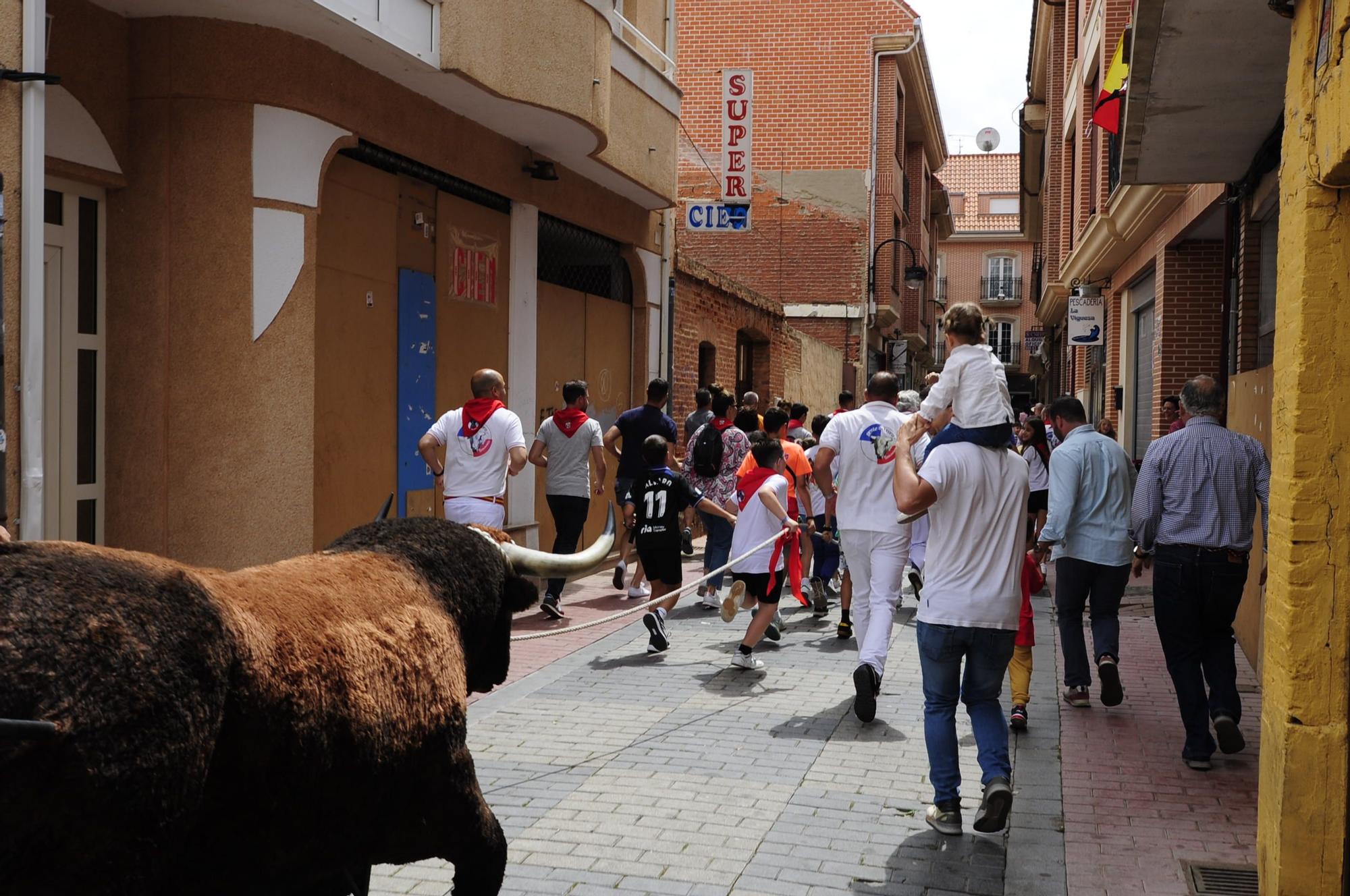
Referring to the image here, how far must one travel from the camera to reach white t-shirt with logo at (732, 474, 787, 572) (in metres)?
8.58

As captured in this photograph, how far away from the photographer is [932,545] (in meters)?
5.23

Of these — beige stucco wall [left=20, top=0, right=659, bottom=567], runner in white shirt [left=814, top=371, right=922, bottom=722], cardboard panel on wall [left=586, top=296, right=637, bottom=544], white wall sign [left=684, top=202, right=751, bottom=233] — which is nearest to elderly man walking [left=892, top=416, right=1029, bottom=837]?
runner in white shirt [left=814, top=371, right=922, bottom=722]

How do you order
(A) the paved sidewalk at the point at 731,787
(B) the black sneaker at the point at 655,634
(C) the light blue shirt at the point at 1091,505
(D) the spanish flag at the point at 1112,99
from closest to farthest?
(A) the paved sidewalk at the point at 731,787 < (C) the light blue shirt at the point at 1091,505 < (B) the black sneaker at the point at 655,634 < (D) the spanish flag at the point at 1112,99

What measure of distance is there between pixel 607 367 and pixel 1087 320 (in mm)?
8483

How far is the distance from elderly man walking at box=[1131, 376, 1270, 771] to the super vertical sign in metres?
11.5

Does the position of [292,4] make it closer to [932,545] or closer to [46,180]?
[46,180]

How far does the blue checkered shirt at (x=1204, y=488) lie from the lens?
20.4 feet

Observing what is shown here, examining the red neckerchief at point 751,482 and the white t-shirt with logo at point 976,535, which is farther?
the red neckerchief at point 751,482

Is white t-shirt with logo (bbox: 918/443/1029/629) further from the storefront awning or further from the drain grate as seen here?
the storefront awning

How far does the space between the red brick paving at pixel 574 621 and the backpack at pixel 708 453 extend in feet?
4.13

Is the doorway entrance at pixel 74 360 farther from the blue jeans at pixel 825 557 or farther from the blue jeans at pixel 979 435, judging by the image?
the blue jeans at pixel 825 557

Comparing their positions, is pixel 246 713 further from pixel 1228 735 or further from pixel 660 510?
pixel 660 510

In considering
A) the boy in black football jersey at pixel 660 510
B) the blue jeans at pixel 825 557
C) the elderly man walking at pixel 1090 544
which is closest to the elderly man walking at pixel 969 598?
the elderly man walking at pixel 1090 544

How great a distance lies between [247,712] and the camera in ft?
8.37
